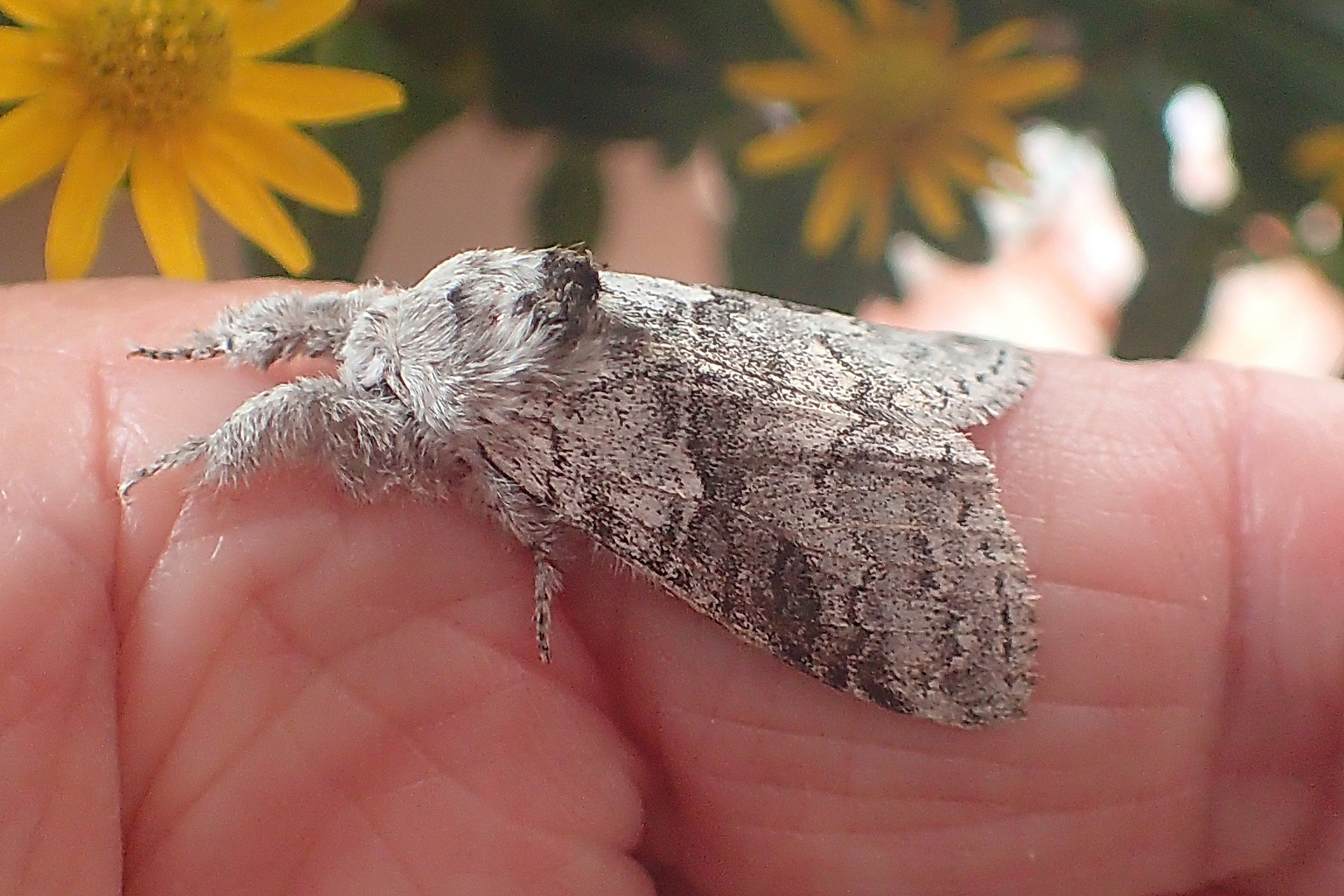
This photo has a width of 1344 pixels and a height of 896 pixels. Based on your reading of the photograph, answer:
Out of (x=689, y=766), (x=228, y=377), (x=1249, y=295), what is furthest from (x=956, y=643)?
(x=1249, y=295)

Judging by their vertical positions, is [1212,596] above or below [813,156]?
below

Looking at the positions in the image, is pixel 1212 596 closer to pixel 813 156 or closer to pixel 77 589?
pixel 813 156

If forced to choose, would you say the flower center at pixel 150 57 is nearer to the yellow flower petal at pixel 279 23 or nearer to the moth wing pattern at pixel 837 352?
the yellow flower petal at pixel 279 23

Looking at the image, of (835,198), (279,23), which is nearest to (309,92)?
(279,23)

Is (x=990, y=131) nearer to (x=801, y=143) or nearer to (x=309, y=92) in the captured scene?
(x=801, y=143)

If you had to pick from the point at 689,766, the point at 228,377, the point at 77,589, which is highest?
the point at 228,377
